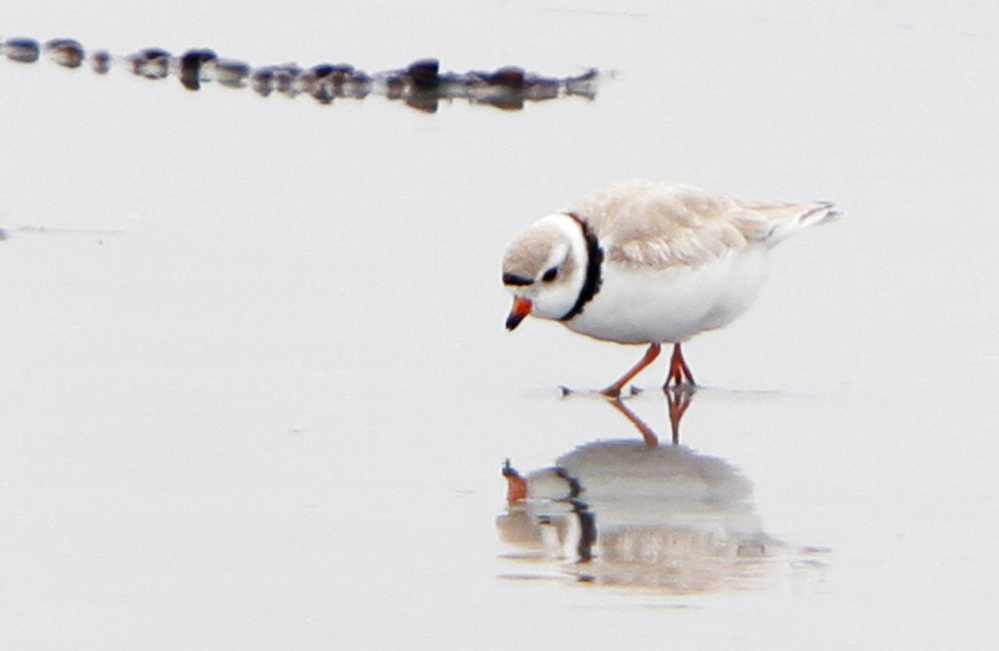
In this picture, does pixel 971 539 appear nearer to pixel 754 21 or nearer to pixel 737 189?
pixel 737 189

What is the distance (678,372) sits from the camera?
8094mm

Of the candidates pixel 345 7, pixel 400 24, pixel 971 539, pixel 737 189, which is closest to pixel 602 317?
pixel 971 539

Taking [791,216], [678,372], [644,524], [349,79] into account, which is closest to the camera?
[644,524]

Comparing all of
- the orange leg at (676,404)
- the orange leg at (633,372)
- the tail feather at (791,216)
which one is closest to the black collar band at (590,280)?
the orange leg at (633,372)

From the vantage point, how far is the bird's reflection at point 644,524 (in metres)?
5.79

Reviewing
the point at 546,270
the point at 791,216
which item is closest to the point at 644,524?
the point at 546,270

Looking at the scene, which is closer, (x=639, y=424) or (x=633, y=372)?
(x=639, y=424)

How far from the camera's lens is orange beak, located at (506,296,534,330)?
25.2 ft

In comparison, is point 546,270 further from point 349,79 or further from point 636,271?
point 349,79

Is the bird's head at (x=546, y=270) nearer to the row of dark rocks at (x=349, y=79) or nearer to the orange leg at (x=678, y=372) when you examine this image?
the orange leg at (x=678, y=372)

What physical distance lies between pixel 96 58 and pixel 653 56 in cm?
430

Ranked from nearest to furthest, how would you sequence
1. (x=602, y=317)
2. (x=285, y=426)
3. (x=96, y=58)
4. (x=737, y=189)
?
1. (x=285, y=426)
2. (x=602, y=317)
3. (x=737, y=189)
4. (x=96, y=58)

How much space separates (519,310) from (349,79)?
6.92m

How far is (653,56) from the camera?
15.8 m
